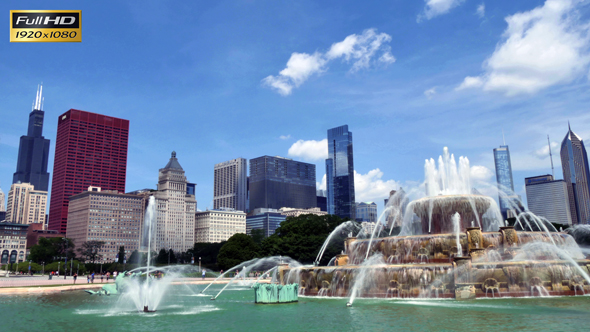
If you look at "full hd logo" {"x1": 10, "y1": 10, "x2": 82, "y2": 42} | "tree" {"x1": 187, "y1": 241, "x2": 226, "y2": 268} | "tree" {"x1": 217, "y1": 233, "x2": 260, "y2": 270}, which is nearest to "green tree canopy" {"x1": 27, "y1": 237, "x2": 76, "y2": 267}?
"tree" {"x1": 187, "y1": 241, "x2": 226, "y2": 268}

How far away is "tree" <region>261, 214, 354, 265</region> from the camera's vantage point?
82.8 meters

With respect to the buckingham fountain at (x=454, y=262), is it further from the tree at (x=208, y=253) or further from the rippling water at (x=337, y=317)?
the tree at (x=208, y=253)

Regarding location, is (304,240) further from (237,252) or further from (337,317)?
(337,317)

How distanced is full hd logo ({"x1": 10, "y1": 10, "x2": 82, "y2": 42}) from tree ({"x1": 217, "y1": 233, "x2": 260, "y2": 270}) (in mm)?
74493

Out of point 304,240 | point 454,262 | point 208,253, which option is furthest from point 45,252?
point 454,262

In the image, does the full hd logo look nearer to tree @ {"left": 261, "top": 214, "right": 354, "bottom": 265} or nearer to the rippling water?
the rippling water

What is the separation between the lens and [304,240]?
83.2 m

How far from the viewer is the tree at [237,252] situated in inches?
4094

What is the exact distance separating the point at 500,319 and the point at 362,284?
12.8 metres

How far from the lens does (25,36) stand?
3444 cm

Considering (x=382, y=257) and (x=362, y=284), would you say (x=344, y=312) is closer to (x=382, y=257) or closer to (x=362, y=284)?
(x=362, y=284)

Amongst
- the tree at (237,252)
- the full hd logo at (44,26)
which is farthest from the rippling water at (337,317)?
the tree at (237,252)

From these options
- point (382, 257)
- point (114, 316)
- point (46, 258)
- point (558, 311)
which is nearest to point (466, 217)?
point (382, 257)

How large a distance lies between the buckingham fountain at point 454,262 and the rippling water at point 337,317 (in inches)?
72.6
